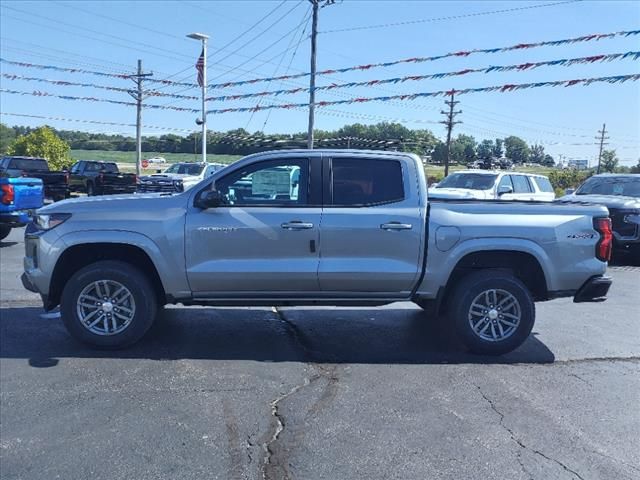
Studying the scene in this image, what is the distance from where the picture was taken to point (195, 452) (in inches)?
143

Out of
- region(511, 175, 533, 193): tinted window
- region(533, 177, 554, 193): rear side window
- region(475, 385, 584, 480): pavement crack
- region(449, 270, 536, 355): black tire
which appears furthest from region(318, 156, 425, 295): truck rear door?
region(533, 177, 554, 193): rear side window

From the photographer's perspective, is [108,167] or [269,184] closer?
[269,184]

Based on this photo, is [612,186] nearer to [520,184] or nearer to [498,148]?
[520,184]

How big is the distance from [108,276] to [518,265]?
13.0 feet

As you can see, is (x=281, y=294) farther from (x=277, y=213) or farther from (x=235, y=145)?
(x=235, y=145)

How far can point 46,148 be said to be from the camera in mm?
40031

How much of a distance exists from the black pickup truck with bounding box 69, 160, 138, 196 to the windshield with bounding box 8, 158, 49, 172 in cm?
193

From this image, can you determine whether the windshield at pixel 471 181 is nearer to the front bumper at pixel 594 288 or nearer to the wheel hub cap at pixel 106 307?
the front bumper at pixel 594 288

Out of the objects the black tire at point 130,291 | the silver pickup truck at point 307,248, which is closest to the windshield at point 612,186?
the silver pickup truck at point 307,248

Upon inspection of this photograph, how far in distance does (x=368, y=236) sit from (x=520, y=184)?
13.2m

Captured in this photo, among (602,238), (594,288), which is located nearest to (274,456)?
(594,288)

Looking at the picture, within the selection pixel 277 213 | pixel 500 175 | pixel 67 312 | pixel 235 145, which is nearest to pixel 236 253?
pixel 277 213

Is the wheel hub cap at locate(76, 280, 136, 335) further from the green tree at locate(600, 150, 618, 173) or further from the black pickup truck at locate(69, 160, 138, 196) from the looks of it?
the green tree at locate(600, 150, 618, 173)

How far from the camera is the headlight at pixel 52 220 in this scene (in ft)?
18.0
